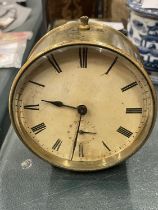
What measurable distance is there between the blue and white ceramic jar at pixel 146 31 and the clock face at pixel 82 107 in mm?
445

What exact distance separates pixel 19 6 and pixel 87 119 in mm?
1284

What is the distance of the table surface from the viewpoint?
2.57ft

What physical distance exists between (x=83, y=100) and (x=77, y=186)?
20 cm

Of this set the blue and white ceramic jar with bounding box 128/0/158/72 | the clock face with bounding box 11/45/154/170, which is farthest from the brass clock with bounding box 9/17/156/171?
the blue and white ceramic jar with bounding box 128/0/158/72

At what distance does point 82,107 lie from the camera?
764mm

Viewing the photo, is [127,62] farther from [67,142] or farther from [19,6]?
[19,6]

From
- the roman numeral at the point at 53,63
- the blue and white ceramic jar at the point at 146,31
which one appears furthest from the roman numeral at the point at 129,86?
the blue and white ceramic jar at the point at 146,31

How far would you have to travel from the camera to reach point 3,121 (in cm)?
115

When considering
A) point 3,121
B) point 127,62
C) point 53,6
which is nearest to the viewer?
point 127,62

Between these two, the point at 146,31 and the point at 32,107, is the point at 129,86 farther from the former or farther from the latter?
the point at 146,31

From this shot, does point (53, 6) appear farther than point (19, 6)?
No

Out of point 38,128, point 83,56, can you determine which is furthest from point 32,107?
point 83,56

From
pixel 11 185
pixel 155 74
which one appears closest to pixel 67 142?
pixel 11 185

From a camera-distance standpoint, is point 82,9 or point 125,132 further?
point 82,9
